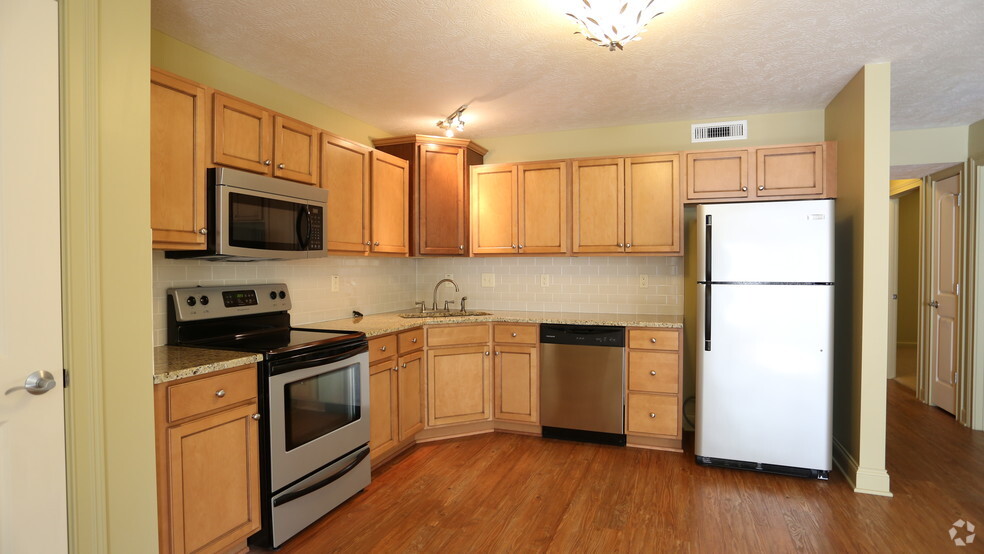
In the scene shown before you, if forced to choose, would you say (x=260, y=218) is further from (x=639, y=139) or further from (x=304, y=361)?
(x=639, y=139)

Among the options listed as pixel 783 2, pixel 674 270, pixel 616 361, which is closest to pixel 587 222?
pixel 674 270

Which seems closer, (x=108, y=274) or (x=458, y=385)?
(x=108, y=274)

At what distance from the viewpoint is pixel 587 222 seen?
393 centimetres

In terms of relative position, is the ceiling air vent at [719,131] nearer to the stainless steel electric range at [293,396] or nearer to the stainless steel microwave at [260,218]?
the stainless steel microwave at [260,218]

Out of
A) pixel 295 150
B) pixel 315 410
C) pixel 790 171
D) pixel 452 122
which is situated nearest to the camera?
pixel 315 410

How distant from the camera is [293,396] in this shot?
2.41 meters

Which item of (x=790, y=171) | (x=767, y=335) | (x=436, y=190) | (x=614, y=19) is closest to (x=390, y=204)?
(x=436, y=190)

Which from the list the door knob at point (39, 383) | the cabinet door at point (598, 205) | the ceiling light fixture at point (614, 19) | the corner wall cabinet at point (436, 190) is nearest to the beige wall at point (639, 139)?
the cabinet door at point (598, 205)

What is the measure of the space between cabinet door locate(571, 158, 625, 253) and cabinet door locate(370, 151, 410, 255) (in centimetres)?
133

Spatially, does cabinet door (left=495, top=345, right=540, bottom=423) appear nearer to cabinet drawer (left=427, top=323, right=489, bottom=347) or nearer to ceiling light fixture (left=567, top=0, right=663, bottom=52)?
cabinet drawer (left=427, top=323, right=489, bottom=347)

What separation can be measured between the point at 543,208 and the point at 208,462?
2856 mm

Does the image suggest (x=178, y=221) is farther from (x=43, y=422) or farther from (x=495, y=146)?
(x=495, y=146)

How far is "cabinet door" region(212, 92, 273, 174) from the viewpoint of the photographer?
242 centimetres

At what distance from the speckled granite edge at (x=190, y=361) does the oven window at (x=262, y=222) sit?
541mm
